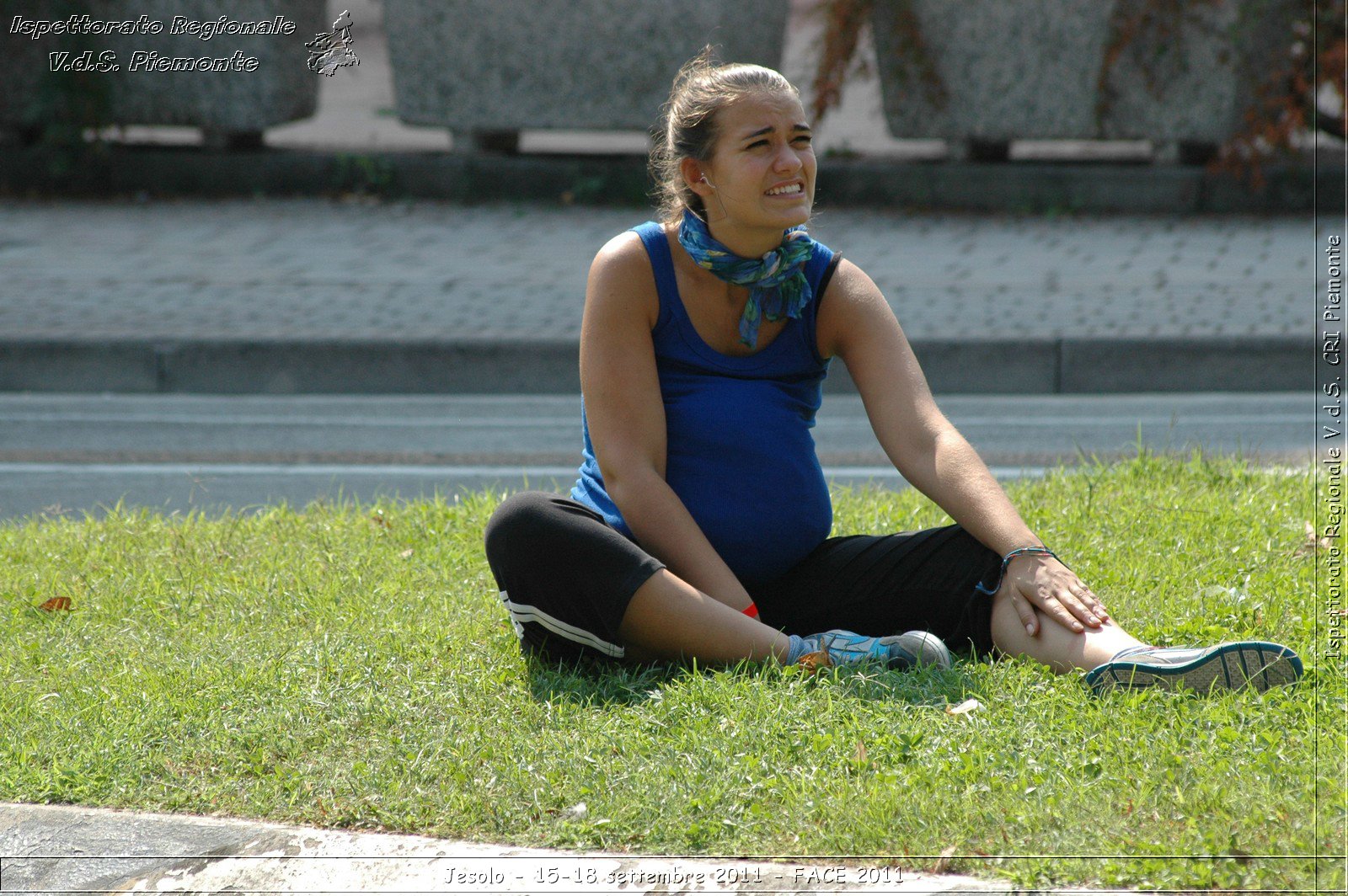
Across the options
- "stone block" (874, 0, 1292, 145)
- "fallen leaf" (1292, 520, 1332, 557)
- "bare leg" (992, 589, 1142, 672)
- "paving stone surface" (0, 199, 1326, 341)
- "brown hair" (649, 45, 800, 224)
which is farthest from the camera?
"stone block" (874, 0, 1292, 145)

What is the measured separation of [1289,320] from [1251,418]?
1.26 metres

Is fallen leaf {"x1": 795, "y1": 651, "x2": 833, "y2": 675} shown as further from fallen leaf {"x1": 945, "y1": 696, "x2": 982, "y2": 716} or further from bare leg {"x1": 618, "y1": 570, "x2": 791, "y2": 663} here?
fallen leaf {"x1": 945, "y1": 696, "x2": 982, "y2": 716}

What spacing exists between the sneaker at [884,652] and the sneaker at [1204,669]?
35cm

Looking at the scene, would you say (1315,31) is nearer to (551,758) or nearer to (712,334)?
(712,334)

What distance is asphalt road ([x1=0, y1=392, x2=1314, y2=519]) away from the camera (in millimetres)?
5809

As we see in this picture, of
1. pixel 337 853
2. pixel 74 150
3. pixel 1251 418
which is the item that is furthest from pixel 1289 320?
pixel 74 150

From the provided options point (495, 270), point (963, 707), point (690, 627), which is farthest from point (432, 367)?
point (963, 707)

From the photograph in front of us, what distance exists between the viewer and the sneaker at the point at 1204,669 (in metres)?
3.05

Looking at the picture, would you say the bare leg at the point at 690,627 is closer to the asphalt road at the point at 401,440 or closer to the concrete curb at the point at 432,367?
the asphalt road at the point at 401,440

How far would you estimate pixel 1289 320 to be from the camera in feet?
25.6

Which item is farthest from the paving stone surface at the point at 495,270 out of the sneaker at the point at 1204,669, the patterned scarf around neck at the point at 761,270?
the sneaker at the point at 1204,669

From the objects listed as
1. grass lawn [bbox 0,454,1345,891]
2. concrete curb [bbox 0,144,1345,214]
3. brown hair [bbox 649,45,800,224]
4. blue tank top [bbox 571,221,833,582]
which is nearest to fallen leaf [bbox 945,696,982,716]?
grass lawn [bbox 0,454,1345,891]

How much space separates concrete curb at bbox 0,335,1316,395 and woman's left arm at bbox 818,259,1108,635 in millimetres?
3997

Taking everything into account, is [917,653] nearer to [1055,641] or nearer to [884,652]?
[884,652]
